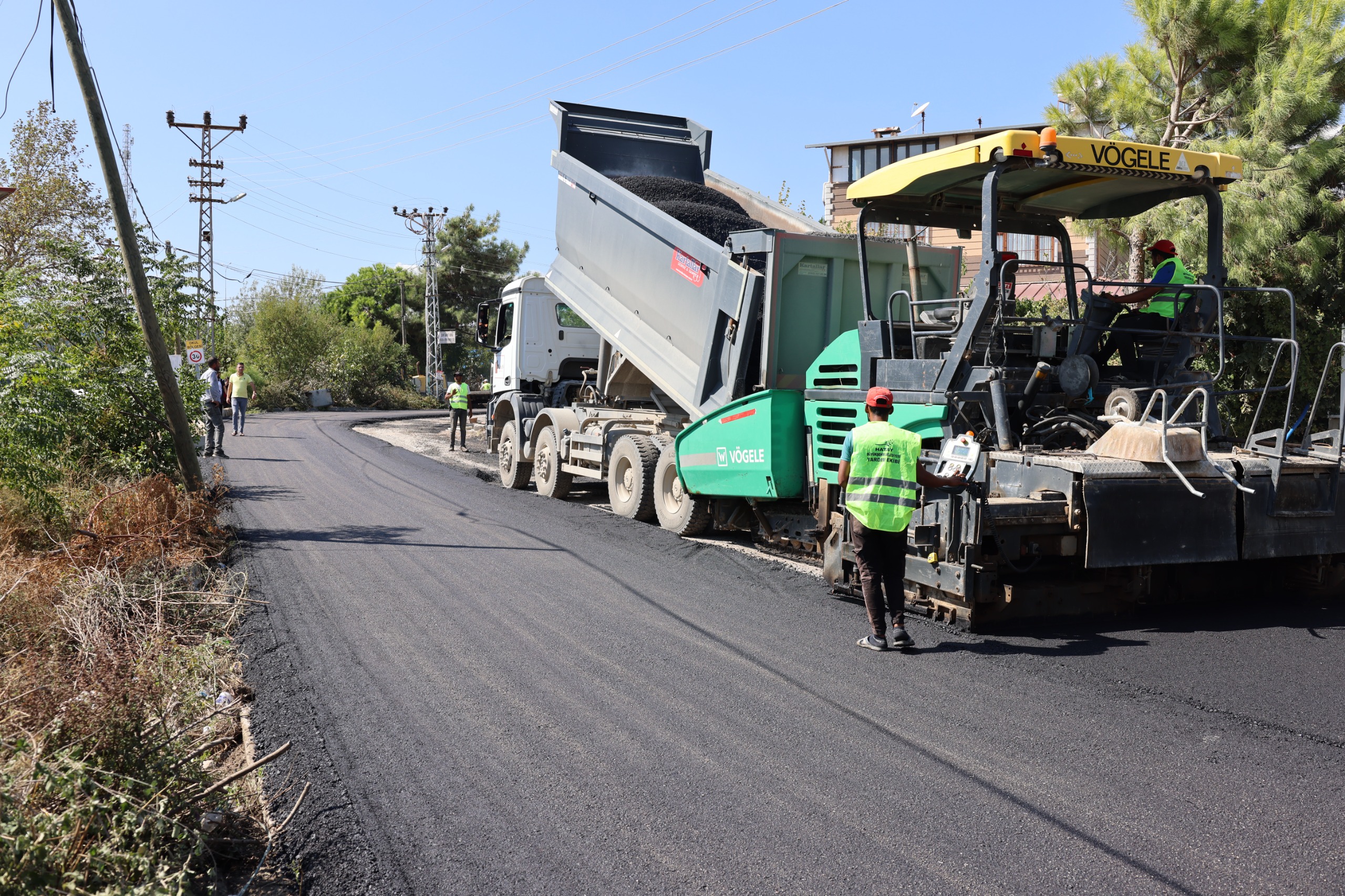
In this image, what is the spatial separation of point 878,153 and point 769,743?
2956 cm

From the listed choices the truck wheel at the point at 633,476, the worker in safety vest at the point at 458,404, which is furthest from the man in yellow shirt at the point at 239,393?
the truck wheel at the point at 633,476

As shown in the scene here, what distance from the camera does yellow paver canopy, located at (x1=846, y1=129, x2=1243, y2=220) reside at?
5945 mm

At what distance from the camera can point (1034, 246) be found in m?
7.34

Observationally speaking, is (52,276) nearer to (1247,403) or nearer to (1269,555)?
(1269,555)

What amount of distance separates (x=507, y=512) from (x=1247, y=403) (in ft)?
26.8

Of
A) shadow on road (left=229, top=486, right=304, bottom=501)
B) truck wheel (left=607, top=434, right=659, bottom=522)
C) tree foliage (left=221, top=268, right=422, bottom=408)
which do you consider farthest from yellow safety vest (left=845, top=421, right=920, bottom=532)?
tree foliage (left=221, top=268, right=422, bottom=408)

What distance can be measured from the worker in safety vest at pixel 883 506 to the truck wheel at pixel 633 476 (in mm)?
4504

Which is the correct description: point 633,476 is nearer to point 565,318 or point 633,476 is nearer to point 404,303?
point 565,318

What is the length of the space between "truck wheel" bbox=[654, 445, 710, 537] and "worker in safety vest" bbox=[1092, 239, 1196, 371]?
3.77 meters

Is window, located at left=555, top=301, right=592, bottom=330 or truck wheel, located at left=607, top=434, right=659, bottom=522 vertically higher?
window, located at left=555, top=301, right=592, bottom=330

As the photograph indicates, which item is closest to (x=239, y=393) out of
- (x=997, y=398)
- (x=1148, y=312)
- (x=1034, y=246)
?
(x=1034, y=246)

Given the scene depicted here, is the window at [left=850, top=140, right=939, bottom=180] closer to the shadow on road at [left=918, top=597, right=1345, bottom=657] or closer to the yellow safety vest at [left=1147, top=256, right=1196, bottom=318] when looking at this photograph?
the yellow safety vest at [left=1147, top=256, right=1196, bottom=318]

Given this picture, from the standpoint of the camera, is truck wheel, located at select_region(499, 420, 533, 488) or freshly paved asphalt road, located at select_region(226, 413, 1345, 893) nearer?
freshly paved asphalt road, located at select_region(226, 413, 1345, 893)

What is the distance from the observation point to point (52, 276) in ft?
29.7
